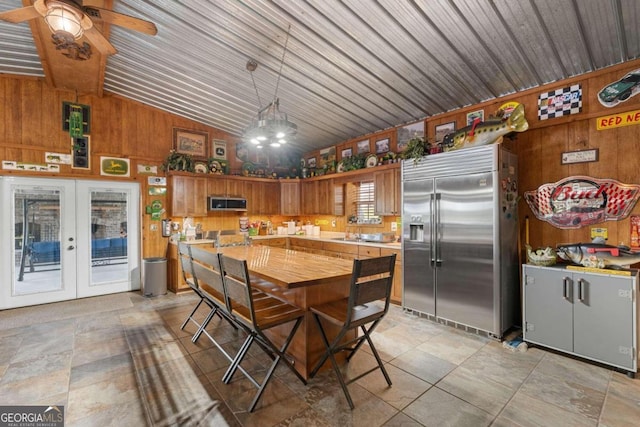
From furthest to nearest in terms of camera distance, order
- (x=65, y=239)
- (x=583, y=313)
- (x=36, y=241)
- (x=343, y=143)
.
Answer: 1. (x=343, y=143)
2. (x=65, y=239)
3. (x=36, y=241)
4. (x=583, y=313)

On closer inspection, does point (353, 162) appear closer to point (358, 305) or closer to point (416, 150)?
point (416, 150)

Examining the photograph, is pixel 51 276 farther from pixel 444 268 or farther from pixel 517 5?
pixel 517 5

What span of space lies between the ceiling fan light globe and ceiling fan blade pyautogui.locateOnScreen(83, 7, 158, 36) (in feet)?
0.61

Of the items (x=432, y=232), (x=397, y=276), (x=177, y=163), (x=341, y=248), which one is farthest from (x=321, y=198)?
(x=432, y=232)

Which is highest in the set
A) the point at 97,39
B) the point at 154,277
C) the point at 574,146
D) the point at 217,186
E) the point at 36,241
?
the point at 97,39

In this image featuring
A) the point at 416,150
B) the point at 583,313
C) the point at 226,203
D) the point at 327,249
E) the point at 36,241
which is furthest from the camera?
the point at 226,203

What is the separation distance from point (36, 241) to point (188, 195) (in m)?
2.33

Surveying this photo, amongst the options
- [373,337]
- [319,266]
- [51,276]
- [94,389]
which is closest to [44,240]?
[51,276]

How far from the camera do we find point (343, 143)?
20.1 ft

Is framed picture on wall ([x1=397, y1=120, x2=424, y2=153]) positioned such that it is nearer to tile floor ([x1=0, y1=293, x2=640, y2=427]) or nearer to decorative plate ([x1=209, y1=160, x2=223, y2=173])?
tile floor ([x1=0, y1=293, x2=640, y2=427])

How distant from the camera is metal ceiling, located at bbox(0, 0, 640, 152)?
2.64 m

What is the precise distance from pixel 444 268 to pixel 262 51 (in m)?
3.43

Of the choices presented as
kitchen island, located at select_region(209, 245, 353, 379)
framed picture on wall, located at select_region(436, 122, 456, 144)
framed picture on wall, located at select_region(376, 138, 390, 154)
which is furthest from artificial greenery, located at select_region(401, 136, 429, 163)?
kitchen island, located at select_region(209, 245, 353, 379)

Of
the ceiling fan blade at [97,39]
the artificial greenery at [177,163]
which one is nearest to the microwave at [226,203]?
the artificial greenery at [177,163]
